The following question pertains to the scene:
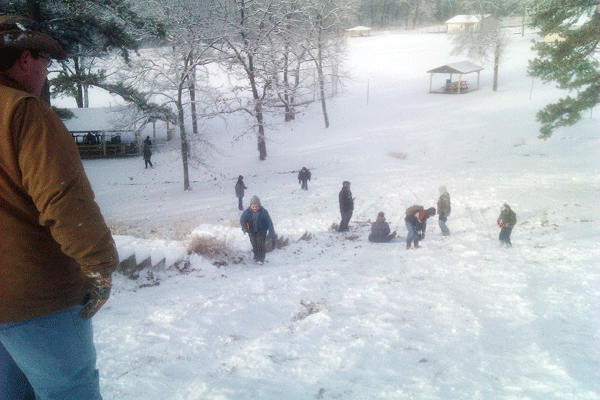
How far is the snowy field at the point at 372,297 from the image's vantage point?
12.5 ft

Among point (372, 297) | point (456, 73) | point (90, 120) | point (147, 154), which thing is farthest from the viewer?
point (456, 73)

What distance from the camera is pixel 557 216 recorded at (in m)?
13.2

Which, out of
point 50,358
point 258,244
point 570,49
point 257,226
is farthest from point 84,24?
point 570,49

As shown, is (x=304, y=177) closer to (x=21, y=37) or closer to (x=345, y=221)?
(x=345, y=221)

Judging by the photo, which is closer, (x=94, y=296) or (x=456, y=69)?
(x=94, y=296)

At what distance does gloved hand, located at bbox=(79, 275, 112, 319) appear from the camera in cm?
188

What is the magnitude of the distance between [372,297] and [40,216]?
17.8 feet

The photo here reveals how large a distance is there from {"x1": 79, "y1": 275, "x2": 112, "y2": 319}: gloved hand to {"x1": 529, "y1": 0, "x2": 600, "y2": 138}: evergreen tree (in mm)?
15829

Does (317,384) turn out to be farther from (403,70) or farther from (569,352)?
(403,70)

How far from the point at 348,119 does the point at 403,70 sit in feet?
63.3

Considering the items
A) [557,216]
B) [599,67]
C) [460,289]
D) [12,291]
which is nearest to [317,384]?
[12,291]

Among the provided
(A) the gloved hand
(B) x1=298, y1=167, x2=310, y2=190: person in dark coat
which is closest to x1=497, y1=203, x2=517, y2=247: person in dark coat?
(B) x1=298, y1=167, x2=310, y2=190: person in dark coat

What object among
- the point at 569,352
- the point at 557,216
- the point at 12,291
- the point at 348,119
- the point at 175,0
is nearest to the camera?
the point at 12,291

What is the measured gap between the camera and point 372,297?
6.35 m
